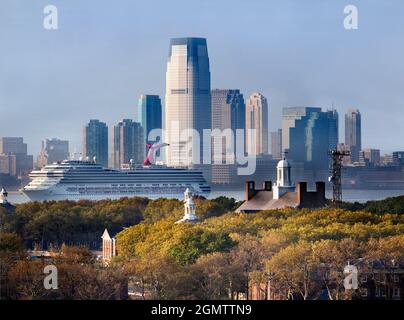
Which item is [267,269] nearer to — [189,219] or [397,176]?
[189,219]

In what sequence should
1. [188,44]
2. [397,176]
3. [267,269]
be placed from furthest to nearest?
[397,176] < [188,44] < [267,269]

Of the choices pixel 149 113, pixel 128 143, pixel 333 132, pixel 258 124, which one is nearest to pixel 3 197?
pixel 149 113

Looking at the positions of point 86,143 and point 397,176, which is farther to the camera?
point 86,143

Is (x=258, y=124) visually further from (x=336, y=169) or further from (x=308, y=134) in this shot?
(x=336, y=169)

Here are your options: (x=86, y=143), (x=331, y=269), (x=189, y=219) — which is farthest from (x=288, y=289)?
(x=86, y=143)
